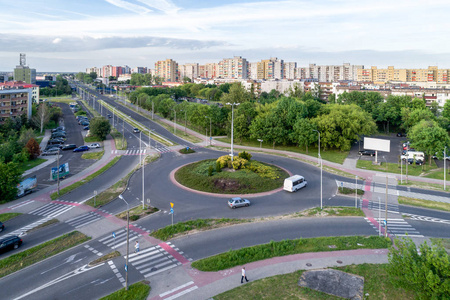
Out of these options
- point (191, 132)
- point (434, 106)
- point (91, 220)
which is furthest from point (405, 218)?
point (434, 106)

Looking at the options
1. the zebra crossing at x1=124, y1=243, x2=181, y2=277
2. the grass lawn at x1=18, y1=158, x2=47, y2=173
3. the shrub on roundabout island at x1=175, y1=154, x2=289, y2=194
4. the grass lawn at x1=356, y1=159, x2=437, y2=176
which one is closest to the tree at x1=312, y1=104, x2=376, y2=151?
the grass lawn at x1=356, y1=159, x2=437, y2=176

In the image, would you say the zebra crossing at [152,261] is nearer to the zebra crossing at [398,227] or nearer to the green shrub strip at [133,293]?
the green shrub strip at [133,293]

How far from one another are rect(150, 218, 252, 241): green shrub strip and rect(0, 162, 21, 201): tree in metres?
21.9

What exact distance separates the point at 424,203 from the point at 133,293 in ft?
109

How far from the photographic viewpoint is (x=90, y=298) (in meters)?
18.5

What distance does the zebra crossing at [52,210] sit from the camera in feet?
107

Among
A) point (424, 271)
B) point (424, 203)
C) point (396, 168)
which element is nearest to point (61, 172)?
point (424, 271)

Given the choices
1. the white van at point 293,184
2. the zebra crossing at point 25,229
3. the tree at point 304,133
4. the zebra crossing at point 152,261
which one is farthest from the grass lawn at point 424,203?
the zebra crossing at point 25,229

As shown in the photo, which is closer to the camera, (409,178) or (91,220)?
(91,220)

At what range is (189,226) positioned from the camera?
27844 mm

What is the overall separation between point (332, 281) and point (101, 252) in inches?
706

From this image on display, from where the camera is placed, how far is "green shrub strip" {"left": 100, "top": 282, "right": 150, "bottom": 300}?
18250mm

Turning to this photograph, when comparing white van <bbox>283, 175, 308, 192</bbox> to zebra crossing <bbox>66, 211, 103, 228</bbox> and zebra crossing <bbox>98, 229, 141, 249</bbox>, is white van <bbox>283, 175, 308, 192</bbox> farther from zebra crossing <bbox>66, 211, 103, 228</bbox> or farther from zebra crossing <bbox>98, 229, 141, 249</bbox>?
zebra crossing <bbox>66, 211, 103, 228</bbox>

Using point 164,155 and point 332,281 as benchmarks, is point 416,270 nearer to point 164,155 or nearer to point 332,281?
point 332,281
